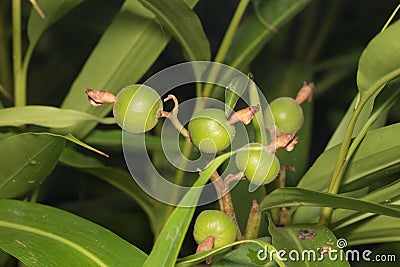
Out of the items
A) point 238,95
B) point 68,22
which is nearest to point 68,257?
point 238,95

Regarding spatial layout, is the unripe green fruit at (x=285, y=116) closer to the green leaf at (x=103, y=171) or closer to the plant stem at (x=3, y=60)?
the green leaf at (x=103, y=171)

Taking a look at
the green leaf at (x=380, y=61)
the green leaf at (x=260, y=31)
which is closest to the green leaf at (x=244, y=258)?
the green leaf at (x=380, y=61)

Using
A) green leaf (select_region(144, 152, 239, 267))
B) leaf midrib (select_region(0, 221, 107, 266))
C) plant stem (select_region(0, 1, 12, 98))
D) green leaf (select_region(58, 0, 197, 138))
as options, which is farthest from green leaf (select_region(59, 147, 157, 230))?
plant stem (select_region(0, 1, 12, 98))

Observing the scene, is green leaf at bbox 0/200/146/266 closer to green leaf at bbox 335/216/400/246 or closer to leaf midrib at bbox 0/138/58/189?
leaf midrib at bbox 0/138/58/189

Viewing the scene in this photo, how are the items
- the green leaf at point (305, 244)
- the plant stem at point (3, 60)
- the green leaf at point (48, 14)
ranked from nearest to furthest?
the green leaf at point (305, 244) → the green leaf at point (48, 14) → the plant stem at point (3, 60)

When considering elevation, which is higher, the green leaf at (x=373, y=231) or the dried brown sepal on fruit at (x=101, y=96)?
the green leaf at (x=373, y=231)

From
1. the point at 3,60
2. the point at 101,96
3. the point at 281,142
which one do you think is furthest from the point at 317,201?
the point at 3,60

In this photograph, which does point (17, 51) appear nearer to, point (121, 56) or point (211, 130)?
point (121, 56)
